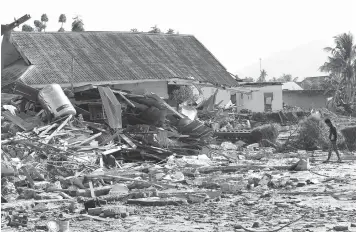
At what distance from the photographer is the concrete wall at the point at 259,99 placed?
4112cm

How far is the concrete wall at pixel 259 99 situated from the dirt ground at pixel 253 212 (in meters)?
27.7

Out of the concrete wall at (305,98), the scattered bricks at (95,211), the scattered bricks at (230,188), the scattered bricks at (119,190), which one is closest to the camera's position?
the scattered bricks at (95,211)

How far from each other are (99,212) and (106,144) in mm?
8351

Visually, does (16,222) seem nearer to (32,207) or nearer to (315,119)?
(32,207)

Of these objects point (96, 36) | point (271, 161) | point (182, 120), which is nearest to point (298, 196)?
point (271, 161)

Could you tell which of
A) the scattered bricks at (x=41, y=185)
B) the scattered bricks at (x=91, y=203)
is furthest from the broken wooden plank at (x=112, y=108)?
the scattered bricks at (x=91, y=203)

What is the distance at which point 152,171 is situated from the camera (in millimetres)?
15031

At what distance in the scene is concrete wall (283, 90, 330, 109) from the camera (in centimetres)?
5125

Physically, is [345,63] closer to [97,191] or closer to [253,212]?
[97,191]

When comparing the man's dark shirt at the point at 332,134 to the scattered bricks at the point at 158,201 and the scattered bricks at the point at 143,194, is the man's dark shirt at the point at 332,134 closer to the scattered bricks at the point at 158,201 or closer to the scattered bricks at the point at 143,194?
the scattered bricks at the point at 143,194

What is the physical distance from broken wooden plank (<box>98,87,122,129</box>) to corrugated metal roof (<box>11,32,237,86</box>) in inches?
285

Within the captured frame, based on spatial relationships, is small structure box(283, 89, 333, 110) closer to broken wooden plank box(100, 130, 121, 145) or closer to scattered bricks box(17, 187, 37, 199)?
broken wooden plank box(100, 130, 121, 145)

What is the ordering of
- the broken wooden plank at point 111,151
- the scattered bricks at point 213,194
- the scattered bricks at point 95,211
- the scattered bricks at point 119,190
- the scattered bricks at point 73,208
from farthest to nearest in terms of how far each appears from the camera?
the broken wooden plank at point 111,151
the scattered bricks at point 119,190
the scattered bricks at point 213,194
the scattered bricks at point 73,208
the scattered bricks at point 95,211

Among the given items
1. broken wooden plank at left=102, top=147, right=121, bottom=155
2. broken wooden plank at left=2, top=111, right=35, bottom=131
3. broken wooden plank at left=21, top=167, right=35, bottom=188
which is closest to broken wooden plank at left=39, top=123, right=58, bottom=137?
broken wooden plank at left=2, top=111, right=35, bottom=131
